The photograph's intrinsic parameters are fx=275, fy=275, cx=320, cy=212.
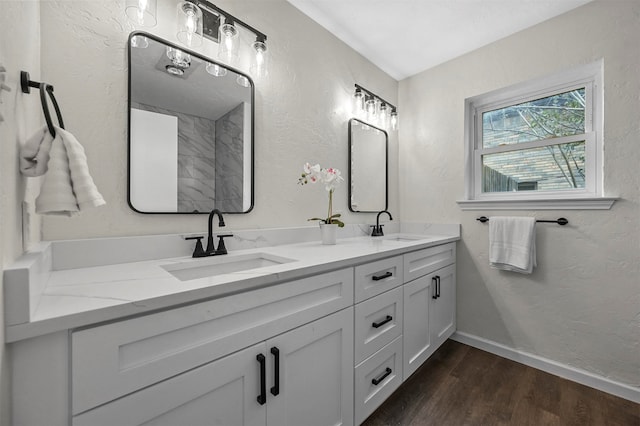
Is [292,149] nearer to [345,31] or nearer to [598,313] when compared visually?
[345,31]

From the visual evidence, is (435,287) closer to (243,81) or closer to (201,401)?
(201,401)

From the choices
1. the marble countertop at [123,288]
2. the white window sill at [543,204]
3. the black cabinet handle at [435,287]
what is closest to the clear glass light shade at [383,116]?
the white window sill at [543,204]

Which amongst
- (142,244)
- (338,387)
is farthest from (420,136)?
(142,244)

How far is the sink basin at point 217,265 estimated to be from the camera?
1.13 m

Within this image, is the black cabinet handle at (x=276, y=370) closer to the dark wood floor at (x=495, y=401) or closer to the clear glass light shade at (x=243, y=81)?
the dark wood floor at (x=495, y=401)

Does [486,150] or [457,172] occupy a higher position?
[486,150]

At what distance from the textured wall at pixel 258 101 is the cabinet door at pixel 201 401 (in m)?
0.68

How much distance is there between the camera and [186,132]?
1.27m

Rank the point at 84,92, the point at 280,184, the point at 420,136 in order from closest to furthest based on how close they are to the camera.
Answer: the point at 84,92, the point at 280,184, the point at 420,136

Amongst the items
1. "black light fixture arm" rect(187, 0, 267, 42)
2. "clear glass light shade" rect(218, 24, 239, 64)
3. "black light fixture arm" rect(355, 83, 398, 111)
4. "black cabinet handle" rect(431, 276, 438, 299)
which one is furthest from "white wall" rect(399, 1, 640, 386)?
"clear glass light shade" rect(218, 24, 239, 64)

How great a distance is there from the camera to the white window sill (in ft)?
5.34

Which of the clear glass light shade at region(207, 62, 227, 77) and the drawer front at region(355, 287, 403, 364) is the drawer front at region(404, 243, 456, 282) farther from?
the clear glass light shade at region(207, 62, 227, 77)

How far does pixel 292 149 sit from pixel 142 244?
3.19 feet

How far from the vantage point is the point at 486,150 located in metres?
2.22
